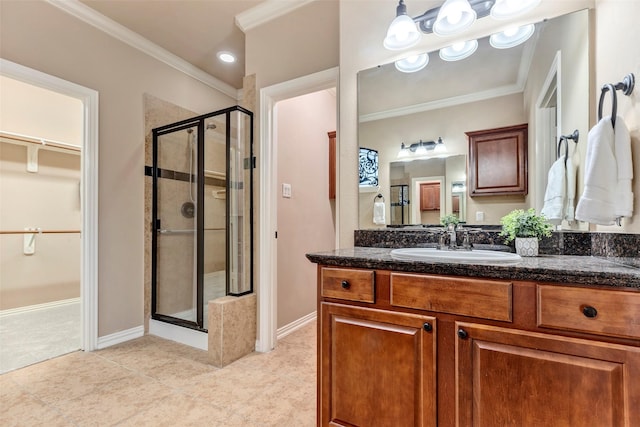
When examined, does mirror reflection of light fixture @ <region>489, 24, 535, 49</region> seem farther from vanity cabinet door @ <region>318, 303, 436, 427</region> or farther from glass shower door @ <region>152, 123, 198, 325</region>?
glass shower door @ <region>152, 123, 198, 325</region>

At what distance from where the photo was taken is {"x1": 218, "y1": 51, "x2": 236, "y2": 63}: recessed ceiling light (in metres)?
2.96

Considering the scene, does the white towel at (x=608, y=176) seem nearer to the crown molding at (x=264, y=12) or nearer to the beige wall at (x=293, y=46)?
the beige wall at (x=293, y=46)

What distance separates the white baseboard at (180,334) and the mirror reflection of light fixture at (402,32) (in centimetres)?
244

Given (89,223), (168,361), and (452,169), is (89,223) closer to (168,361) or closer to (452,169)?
(168,361)

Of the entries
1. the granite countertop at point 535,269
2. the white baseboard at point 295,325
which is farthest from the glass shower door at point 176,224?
the granite countertop at point 535,269

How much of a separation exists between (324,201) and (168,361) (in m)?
2.00

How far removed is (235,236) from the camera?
2.38 m

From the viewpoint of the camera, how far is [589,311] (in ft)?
2.74

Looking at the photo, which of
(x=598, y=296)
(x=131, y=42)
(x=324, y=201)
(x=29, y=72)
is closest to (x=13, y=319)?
(x=29, y=72)

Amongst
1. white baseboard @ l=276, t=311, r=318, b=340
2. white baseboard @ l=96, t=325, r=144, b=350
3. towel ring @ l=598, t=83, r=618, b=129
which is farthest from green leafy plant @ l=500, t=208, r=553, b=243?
white baseboard @ l=96, t=325, r=144, b=350

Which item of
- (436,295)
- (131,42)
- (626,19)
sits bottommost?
(436,295)

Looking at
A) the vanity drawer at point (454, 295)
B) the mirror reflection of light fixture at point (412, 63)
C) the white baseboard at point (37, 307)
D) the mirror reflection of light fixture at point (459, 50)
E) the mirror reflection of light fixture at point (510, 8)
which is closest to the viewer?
the vanity drawer at point (454, 295)

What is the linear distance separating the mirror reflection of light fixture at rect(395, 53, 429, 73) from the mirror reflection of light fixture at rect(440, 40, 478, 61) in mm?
94

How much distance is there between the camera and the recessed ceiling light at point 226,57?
9.70 feet
